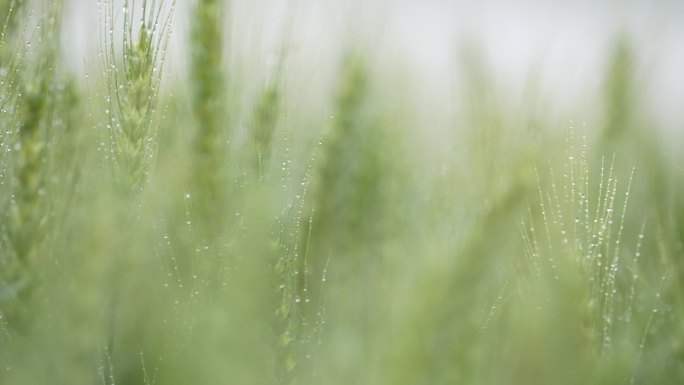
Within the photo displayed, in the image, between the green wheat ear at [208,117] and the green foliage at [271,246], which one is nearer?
the green foliage at [271,246]

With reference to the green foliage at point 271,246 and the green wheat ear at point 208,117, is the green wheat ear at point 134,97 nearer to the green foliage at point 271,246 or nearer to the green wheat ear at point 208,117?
the green foliage at point 271,246

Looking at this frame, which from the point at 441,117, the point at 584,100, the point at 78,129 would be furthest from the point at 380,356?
the point at 441,117

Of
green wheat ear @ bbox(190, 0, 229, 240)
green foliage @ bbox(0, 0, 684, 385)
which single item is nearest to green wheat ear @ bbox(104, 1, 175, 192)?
green foliage @ bbox(0, 0, 684, 385)

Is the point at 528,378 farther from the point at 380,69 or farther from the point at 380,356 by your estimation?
the point at 380,69

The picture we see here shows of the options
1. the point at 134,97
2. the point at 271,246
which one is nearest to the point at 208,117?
the point at 134,97

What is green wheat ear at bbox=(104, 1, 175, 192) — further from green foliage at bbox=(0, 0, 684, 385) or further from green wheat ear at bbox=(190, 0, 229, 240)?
green wheat ear at bbox=(190, 0, 229, 240)

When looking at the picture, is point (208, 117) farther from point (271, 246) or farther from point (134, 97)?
point (271, 246)

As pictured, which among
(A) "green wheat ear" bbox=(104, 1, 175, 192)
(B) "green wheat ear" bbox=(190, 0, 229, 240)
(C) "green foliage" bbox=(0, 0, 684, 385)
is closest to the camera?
(C) "green foliage" bbox=(0, 0, 684, 385)

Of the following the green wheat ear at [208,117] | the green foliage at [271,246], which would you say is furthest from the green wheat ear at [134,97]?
the green wheat ear at [208,117]

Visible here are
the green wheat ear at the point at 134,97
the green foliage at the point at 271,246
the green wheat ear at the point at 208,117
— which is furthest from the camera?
the green wheat ear at the point at 208,117
